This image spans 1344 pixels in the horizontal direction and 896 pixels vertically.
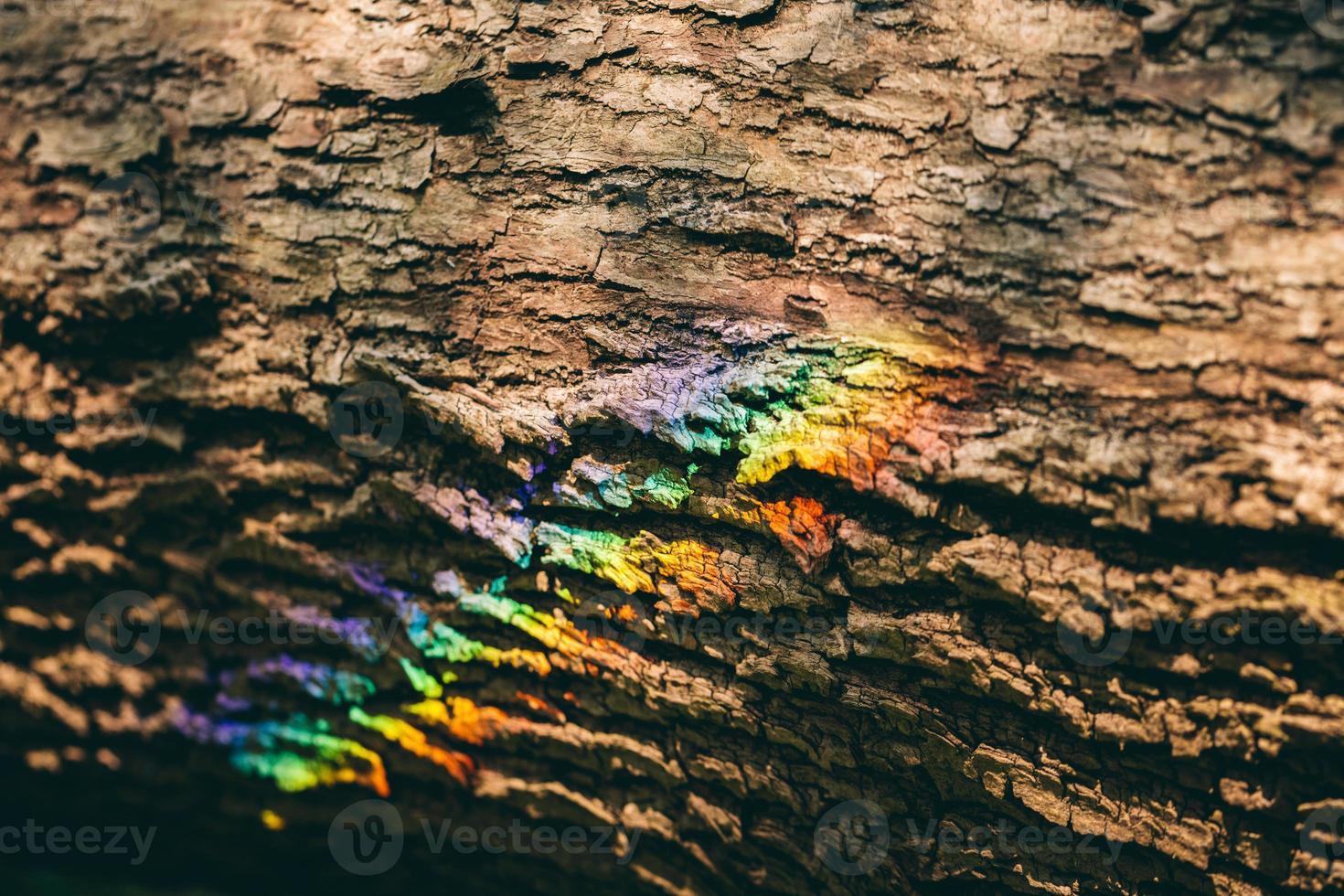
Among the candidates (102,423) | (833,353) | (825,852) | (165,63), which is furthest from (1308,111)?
(102,423)

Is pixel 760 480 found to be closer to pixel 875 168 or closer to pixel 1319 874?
pixel 875 168
